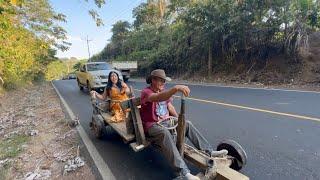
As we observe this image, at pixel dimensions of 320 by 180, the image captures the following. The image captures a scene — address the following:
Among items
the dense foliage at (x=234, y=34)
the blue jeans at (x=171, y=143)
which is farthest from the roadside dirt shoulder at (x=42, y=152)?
the dense foliage at (x=234, y=34)

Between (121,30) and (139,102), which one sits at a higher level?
(121,30)

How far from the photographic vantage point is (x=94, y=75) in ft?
57.5

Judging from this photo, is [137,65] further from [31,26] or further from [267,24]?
[267,24]

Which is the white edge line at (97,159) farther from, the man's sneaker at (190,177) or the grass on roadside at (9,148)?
the man's sneaker at (190,177)

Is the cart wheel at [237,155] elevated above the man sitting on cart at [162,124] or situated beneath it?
situated beneath

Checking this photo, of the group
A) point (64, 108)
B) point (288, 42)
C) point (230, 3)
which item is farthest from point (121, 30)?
point (64, 108)

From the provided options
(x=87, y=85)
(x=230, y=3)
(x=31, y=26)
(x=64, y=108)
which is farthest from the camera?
(x=31, y=26)

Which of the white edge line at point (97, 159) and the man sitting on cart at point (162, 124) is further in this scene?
the white edge line at point (97, 159)

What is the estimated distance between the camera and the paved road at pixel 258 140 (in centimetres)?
502

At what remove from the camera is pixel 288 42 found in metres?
19.0

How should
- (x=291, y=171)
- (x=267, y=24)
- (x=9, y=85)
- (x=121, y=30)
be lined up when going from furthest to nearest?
(x=121, y=30)
(x=9, y=85)
(x=267, y=24)
(x=291, y=171)

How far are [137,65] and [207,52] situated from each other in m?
13.3

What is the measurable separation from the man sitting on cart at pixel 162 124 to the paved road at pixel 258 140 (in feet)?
1.82

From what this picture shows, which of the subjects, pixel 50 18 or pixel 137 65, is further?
pixel 137 65
